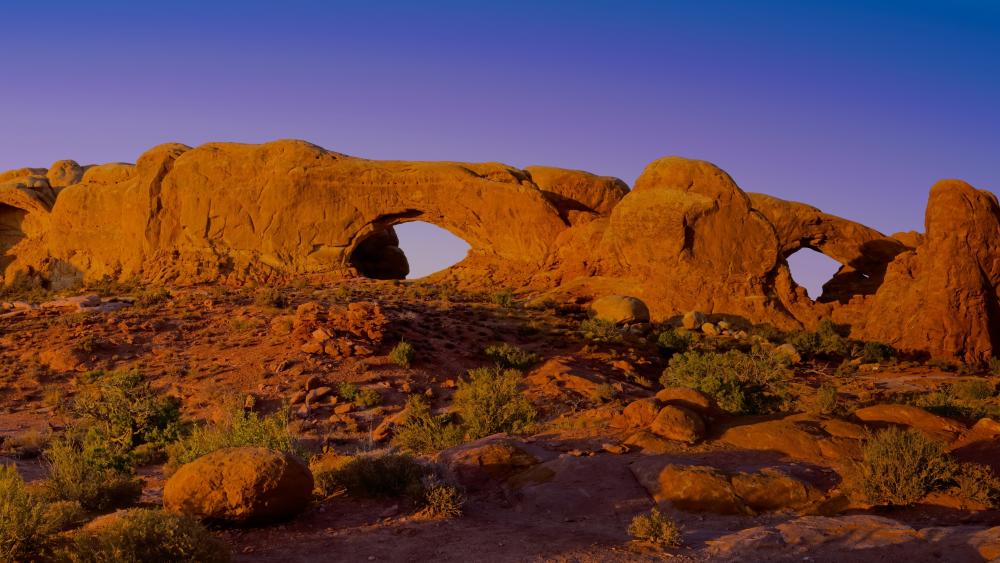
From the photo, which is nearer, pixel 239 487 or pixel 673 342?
pixel 239 487

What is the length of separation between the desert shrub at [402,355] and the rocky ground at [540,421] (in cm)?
27

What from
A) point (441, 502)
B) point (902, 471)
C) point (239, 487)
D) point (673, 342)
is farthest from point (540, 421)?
point (673, 342)

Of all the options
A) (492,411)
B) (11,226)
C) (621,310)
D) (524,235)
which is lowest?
(492,411)

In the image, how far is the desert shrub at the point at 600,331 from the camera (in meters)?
19.2

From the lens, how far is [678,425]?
9.13 meters

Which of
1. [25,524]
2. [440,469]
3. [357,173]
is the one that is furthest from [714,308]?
[25,524]

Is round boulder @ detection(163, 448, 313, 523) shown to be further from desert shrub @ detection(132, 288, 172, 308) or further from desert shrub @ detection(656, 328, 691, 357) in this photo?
desert shrub @ detection(132, 288, 172, 308)

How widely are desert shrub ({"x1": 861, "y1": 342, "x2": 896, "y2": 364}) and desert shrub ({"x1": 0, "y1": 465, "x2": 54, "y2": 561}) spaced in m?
19.0

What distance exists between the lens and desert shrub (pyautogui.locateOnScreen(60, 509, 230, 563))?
16.0 ft

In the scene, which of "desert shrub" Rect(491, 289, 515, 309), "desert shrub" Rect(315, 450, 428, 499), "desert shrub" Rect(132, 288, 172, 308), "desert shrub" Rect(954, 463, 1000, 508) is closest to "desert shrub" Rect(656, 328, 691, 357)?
"desert shrub" Rect(491, 289, 515, 309)

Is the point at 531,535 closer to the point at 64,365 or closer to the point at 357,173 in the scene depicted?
the point at 64,365

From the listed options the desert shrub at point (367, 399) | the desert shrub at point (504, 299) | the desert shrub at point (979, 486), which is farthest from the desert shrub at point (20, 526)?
the desert shrub at point (504, 299)

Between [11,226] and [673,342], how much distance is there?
101 feet

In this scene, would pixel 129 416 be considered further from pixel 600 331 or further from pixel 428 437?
pixel 600 331
